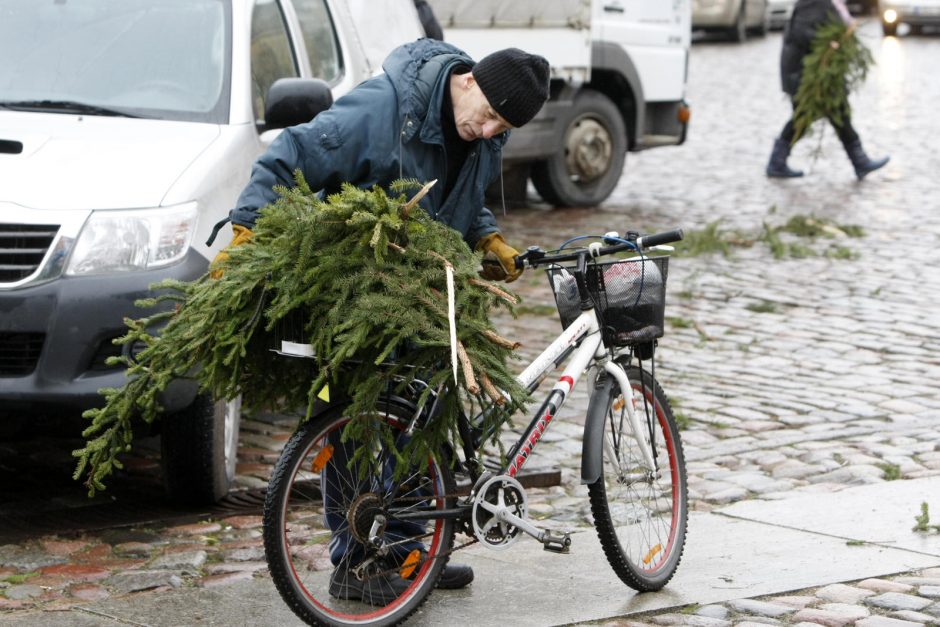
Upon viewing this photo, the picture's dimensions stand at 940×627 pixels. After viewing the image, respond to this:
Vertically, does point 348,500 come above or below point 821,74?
below

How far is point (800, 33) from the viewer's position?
15438 millimetres

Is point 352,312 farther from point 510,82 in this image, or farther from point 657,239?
point 657,239

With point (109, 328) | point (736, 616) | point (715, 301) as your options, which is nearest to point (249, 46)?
point (109, 328)

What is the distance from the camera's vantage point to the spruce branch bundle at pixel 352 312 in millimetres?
4109

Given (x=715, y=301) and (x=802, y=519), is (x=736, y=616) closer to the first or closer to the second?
(x=802, y=519)

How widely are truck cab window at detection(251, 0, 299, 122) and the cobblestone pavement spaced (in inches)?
57.9

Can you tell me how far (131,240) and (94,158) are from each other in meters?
0.44

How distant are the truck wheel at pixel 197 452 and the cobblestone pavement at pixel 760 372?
161 mm

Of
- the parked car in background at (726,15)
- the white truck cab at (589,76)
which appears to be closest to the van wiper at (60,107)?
the white truck cab at (589,76)

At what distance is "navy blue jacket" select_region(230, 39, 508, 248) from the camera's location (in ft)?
15.1

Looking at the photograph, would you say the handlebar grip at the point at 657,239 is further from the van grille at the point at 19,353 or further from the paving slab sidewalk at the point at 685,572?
the van grille at the point at 19,353

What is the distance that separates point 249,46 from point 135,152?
42.4 inches

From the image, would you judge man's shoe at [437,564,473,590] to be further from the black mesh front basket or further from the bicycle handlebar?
the bicycle handlebar

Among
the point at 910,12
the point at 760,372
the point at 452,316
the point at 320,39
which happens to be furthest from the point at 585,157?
the point at 910,12
